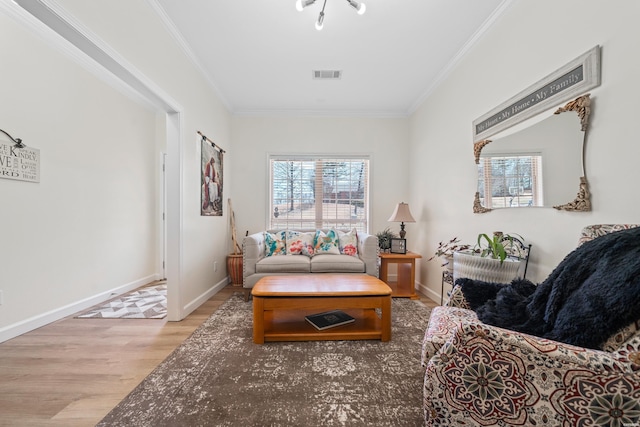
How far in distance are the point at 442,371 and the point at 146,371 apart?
6.11 ft

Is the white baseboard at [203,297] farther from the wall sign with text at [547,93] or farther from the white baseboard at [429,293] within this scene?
the wall sign with text at [547,93]

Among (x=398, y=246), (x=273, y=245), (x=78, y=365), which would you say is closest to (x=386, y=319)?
(x=398, y=246)

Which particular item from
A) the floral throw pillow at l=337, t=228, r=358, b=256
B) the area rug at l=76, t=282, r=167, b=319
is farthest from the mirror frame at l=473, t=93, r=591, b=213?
the area rug at l=76, t=282, r=167, b=319

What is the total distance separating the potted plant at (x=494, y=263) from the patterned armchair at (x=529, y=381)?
100 centimetres

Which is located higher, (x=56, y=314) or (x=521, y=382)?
(x=521, y=382)

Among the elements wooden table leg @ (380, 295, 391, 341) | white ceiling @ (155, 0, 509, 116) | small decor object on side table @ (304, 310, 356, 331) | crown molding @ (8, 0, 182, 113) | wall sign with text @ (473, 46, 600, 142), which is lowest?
small decor object on side table @ (304, 310, 356, 331)

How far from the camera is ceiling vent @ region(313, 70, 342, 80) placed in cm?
302

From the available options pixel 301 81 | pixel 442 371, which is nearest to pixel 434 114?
pixel 301 81

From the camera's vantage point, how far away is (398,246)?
354 centimetres

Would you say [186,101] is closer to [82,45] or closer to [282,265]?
[82,45]

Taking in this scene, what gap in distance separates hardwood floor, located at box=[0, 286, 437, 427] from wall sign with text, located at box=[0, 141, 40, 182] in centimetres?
141

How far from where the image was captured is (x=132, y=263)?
11.9 feet

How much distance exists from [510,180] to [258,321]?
2.33 meters

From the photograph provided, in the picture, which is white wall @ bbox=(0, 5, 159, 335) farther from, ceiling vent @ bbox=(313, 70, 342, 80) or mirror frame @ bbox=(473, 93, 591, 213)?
mirror frame @ bbox=(473, 93, 591, 213)
